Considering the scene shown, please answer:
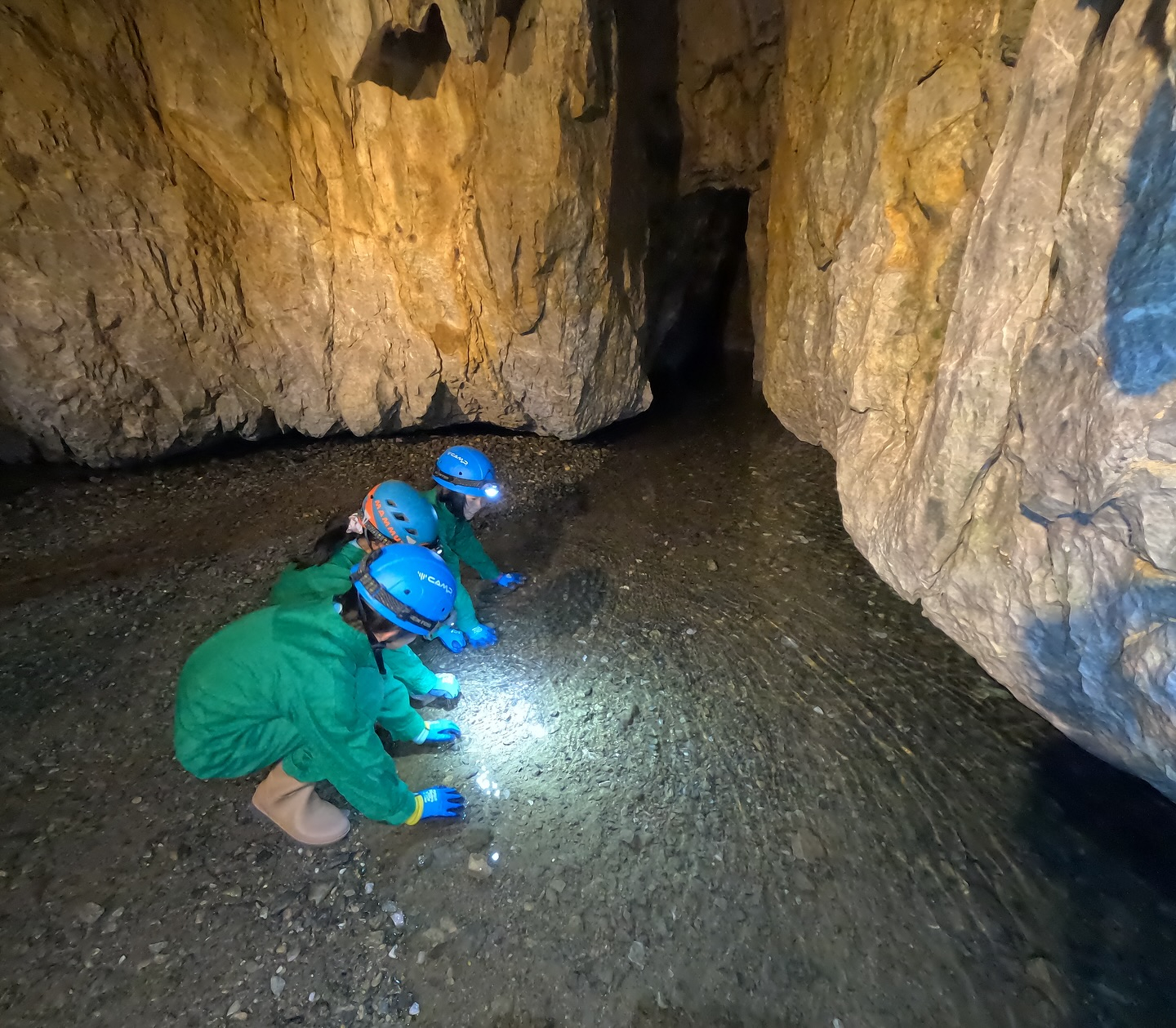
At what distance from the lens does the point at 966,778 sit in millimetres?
2721

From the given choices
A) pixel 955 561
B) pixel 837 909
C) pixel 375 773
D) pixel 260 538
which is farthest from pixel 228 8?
pixel 837 909

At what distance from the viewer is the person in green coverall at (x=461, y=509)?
11.6 feet

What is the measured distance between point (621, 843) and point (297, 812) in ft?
4.19

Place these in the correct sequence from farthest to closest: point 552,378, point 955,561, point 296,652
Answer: point 552,378 < point 955,561 < point 296,652

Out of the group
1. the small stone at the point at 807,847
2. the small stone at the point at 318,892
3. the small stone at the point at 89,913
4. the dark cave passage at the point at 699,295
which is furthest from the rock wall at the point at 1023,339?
the small stone at the point at 89,913

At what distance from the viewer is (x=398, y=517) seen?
300 centimetres

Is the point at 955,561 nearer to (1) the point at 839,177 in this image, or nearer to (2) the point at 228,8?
(1) the point at 839,177

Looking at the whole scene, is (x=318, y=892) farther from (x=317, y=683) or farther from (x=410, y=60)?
(x=410, y=60)

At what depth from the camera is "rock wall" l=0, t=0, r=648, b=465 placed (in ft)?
15.1

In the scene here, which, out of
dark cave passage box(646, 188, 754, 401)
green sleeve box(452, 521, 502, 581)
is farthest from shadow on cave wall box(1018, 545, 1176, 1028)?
dark cave passage box(646, 188, 754, 401)

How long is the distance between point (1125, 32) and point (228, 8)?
18.3 feet

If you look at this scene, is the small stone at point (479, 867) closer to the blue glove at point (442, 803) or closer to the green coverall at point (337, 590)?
the blue glove at point (442, 803)

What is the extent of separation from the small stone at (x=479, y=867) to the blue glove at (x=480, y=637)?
123cm

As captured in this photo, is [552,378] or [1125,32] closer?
[1125,32]
